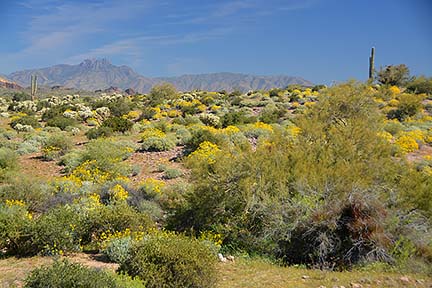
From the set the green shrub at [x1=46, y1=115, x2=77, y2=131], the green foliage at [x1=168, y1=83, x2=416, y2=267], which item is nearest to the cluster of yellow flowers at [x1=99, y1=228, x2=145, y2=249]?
the green foliage at [x1=168, y1=83, x2=416, y2=267]

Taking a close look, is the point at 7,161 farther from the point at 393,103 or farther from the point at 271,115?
the point at 393,103

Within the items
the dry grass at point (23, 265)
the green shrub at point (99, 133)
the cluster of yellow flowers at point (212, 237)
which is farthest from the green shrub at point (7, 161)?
the cluster of yellow flowers at point (212, 237)

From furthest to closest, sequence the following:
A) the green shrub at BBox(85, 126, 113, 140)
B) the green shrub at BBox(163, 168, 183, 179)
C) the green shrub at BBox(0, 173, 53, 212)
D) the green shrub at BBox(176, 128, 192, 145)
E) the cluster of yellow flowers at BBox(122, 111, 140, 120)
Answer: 1. the cluster of yellow flowers at BBox(122, 111, 140, 120)
2. the green shrub at BBox(85, 126, 113, 140)
3. the green shrub at BBox(176, 128, 192, 145)
4. the green shrub at BBox(163, 168, 183, 179)
5. the green shrub at BBox(0, 173, 53, 212)

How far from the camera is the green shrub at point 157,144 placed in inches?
739

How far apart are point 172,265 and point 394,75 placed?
36399mm

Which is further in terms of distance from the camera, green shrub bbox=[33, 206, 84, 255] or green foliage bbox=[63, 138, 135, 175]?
green foliage bbox=[63, 138, 135, 175]

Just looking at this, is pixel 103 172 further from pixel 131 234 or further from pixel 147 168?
pixel 131 234

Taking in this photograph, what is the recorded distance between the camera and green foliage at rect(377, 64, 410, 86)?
124 ft

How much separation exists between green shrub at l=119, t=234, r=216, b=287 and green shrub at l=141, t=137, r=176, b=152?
11679 mm

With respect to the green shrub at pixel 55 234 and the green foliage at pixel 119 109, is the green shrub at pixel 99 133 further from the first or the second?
the green shrub at pixel 55 234

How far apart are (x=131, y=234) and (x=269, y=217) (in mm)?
3111

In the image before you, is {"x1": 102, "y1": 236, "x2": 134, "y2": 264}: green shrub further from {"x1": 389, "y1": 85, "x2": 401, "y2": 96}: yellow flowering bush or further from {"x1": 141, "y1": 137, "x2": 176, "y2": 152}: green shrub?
{"x1": 389, "y1": 85, "x2": 401, "y2": 96}: yellow flowering bush

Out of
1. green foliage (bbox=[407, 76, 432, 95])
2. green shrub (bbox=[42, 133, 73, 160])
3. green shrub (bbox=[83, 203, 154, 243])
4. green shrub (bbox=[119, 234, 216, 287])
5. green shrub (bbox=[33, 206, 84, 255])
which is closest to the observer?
green shrub (bbox=[119, 234, 216, 287])

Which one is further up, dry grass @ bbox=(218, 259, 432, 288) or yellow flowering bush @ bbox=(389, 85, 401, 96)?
yellow flowering bush @ bbox=(389, 85, 401, 96)
